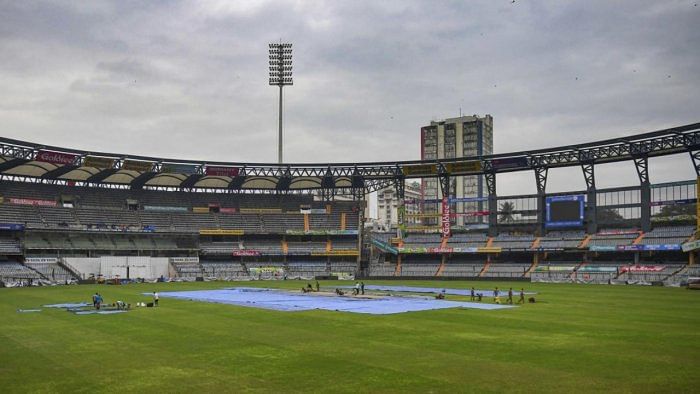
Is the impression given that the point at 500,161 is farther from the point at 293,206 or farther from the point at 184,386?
the point at 184,386

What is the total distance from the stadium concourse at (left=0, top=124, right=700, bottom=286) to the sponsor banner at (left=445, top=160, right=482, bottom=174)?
0.20 metres

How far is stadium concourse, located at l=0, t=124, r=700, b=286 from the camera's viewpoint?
78.3 m

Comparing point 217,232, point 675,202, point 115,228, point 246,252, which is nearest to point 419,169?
point 246,252

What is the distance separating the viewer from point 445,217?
319 feet

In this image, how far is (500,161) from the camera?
90.9m

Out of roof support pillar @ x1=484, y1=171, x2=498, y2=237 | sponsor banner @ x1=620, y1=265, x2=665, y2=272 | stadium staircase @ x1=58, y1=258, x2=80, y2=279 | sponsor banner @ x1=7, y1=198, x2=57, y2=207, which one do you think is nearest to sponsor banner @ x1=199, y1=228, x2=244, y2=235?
stadium staircase @ x1=58, y1=258, x2=80, y2=279

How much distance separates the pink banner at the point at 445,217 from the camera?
96150 mm

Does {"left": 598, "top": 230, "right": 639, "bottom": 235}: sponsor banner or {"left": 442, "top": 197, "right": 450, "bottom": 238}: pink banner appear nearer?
{"left": 598, "top": 230, "right": 639, "bottom": 235}: sponsor banner

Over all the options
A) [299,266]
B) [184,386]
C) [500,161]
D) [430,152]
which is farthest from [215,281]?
[430,152]

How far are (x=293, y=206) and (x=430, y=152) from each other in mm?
72808

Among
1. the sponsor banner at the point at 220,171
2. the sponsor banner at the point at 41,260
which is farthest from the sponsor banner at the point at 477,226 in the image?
the sponsor banner at the point at 41,260

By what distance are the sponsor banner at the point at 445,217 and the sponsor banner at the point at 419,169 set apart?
4928mm

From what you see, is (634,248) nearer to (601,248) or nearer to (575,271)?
(601,248)

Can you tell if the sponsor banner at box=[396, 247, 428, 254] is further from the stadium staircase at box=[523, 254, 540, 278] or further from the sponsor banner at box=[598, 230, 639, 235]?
the sponsor banner at box=[598, 230, 639, 235]
